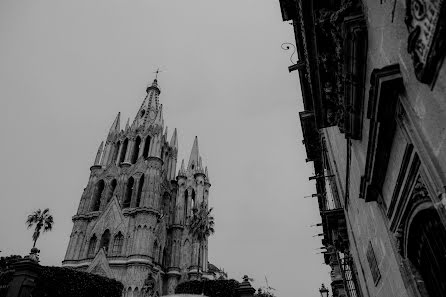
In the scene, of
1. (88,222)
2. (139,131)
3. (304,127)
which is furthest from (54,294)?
(139,131)

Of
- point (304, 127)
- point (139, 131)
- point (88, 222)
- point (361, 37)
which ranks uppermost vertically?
point (139, 131)

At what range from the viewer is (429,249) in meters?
4.02

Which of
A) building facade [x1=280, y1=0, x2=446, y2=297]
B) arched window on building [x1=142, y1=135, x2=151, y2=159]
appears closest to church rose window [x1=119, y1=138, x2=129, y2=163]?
arched window on building [x1=142, y1=135, x2=151, y2=159]

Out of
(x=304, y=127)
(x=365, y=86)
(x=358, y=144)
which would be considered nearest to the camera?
(x=365, y=86)

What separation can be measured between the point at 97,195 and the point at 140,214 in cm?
957

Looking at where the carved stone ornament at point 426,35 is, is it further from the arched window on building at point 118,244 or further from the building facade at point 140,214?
the arched window on building at point 118,244

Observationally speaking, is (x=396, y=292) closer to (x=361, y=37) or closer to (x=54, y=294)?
(x=361, y=37)

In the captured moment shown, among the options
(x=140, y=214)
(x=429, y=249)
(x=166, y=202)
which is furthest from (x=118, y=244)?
(x=429, y=249)

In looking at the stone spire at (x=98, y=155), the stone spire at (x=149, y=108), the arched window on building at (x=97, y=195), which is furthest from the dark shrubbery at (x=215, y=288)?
the stone spire at (x=149, y=108)

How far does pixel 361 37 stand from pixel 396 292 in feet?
14.3

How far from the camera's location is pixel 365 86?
16.4ft

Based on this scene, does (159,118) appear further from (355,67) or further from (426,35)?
(426,35)

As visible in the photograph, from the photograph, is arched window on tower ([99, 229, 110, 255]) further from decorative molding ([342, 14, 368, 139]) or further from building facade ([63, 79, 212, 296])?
decorative molding ([342, 14, 368, 139])

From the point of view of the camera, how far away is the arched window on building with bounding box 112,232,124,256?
3682cm
